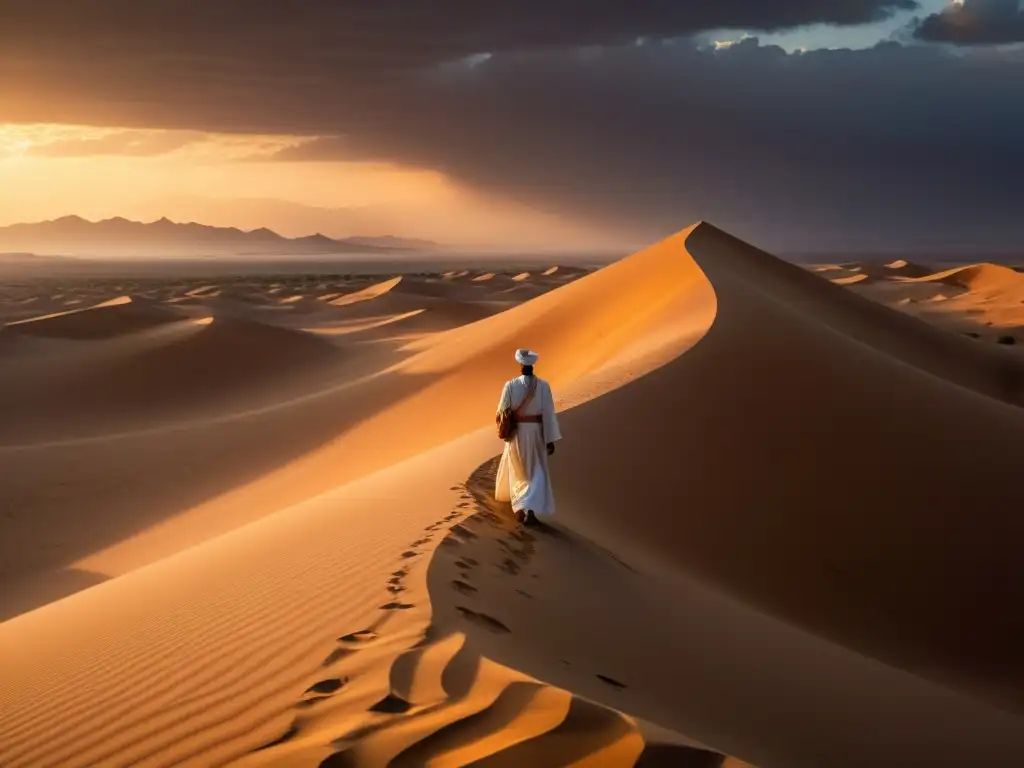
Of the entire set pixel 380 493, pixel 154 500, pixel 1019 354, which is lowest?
pixel 1019 354

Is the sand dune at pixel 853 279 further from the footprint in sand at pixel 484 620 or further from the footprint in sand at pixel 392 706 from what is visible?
the footprint in sand at pixel 392 706

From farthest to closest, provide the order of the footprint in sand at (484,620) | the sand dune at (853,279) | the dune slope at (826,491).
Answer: the sand dune at (853,279) → the dune slope at (826,491) → the footprint in sand at (484,620)

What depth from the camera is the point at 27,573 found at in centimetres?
1149

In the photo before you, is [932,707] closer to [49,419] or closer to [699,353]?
[699,353]

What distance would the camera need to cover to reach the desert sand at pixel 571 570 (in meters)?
3.81

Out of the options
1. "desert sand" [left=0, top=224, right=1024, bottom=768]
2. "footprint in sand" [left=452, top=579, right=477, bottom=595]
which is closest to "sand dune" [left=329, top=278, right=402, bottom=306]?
"desert sand" [left=0, top=224, right=1024, bottom=768]

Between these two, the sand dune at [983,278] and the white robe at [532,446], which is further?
the sand dune at [983,278]

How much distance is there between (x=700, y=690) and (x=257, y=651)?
2295mm

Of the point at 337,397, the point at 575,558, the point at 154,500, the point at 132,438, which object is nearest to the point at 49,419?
the point at 132,438

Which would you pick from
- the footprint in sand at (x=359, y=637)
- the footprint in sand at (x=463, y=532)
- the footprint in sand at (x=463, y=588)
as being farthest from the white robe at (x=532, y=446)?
the footprint in sand at (x=359, y=637)

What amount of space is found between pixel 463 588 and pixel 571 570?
4.19ft

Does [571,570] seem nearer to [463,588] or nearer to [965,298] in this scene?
[463,588]

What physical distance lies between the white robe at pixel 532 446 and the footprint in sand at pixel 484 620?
7.58 ft

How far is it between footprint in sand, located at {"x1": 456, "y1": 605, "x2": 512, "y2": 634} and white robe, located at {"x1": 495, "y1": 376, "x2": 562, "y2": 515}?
2310 millimetres
